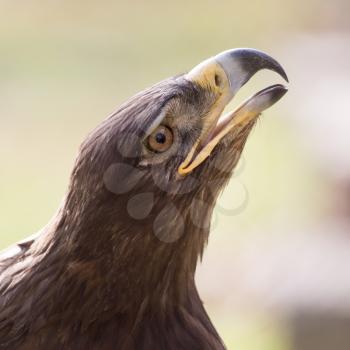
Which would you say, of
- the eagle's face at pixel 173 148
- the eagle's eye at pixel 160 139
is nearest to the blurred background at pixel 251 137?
the eagle's face at pixel 173 148

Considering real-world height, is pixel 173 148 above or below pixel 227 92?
below

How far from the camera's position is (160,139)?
4.61 meters

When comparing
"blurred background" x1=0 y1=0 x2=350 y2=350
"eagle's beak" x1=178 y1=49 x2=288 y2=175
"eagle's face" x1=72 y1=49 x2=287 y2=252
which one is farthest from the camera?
"blurred background" x1=0 y1=0 x2=350 y2=350

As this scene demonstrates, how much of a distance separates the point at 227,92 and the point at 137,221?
1.76 ft

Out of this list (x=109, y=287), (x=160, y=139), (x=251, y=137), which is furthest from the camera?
(x=251, y=137)

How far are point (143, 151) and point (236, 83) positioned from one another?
0.42 m

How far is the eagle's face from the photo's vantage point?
4574mm

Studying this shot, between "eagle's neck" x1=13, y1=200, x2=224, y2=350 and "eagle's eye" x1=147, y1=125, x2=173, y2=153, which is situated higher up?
"eagle's eye" x1=147, y1=125, x2=173, y2=153

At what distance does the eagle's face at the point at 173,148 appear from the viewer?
4.57m

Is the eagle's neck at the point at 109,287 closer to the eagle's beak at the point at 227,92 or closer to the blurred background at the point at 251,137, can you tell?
the eagle's beak at the point at 227,92

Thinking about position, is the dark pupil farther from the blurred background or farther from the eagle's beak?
the blurred background

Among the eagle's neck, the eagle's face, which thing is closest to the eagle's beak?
the eagle's face

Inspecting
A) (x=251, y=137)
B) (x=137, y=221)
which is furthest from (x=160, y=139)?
(x=251, y=137)

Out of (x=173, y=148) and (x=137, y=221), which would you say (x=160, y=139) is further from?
(x=137, y=221)
